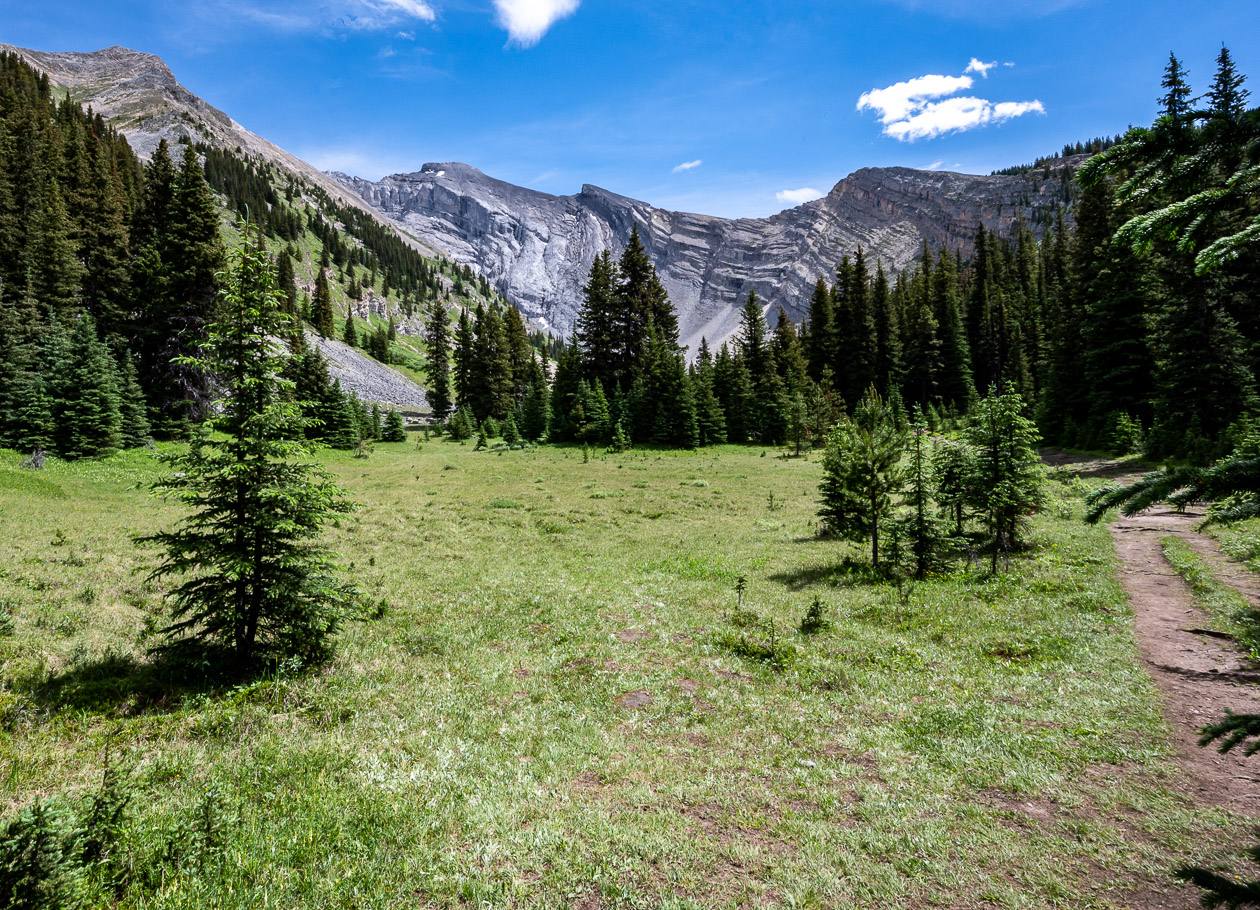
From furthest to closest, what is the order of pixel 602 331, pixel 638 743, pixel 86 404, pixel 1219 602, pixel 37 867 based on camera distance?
1. pixel 602 331
2. pixel 86 404
3. pixel 1219 602
4. pixel 638 743
5. pixel 37 867

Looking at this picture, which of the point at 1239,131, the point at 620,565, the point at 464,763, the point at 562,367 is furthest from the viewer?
the point at 562,367

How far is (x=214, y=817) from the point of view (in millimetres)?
6059

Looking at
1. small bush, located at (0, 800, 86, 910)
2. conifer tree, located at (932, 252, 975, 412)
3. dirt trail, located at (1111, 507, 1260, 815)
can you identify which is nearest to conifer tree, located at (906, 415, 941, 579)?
dirt trail, located at (1111, 507, 1260, 815)

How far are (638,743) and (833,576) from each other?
1142cm

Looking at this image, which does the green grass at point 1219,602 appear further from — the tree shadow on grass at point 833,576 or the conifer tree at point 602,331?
the conifer tree at point 602,331

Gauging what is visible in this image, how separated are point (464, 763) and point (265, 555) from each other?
17.6ft

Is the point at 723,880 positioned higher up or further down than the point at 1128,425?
further down

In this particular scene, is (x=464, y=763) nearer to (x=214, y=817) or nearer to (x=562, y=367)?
(x=214, y=817)

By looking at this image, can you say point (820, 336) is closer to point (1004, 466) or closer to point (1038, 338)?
point (1038, 338)

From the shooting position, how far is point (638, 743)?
8.80 meters

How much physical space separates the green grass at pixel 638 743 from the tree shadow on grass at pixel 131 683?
0.24 feet

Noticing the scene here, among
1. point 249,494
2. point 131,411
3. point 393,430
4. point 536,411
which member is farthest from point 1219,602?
point 393,430

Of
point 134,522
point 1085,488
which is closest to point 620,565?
point 134,522

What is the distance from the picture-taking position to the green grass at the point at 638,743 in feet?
19.5
